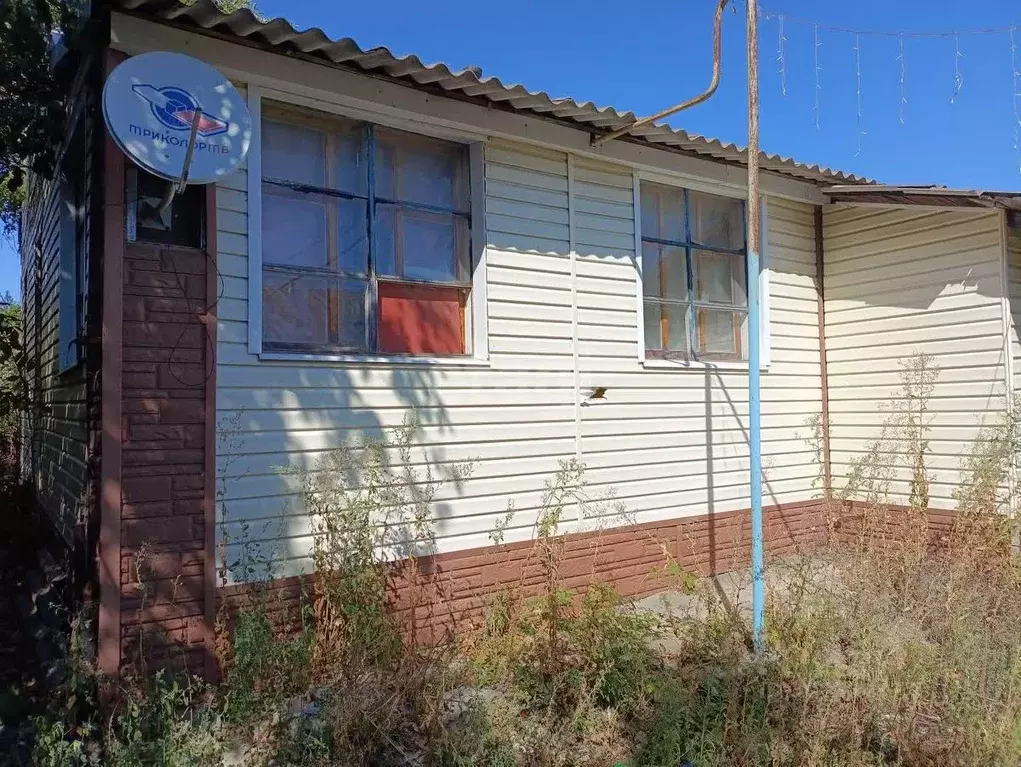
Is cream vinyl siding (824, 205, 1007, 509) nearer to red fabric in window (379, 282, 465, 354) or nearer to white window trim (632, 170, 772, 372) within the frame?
white window trim (632, 170, 772, 372)

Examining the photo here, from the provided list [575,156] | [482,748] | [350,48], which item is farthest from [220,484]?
[575,156]

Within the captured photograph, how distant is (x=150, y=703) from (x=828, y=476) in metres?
6.32

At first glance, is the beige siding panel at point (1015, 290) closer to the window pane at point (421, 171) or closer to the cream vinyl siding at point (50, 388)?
the window pane at point (421, 171)

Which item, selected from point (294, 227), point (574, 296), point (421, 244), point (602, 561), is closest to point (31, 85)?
point (294, 227)

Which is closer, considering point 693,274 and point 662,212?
point 662,212

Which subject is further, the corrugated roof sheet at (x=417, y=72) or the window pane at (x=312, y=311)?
the window pane at (x=312, y=311)

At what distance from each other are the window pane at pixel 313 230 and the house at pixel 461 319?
0.02m

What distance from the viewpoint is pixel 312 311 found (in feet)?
15.5

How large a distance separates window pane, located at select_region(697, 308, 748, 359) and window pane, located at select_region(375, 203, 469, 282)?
8.63ft

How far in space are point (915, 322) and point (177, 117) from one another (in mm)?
6294

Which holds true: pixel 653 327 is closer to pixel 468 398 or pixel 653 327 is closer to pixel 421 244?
pixel 468 398

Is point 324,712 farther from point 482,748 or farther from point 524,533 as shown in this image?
point 524,533

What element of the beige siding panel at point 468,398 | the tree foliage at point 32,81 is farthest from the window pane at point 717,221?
the tree foliage at point 32,81

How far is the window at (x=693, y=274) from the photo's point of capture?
21.5 ft
